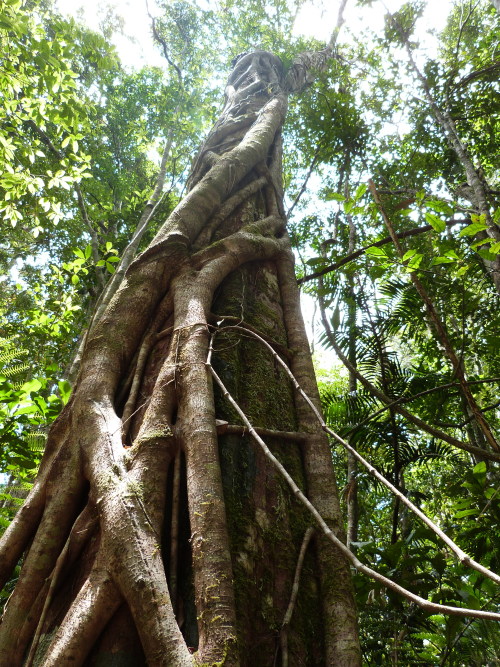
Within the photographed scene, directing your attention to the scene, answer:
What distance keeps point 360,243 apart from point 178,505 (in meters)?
5.52

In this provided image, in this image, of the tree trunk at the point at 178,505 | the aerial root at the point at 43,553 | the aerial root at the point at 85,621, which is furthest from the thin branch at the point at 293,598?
the aerial root at the point at 43,553

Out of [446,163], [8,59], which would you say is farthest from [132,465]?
[446,163]

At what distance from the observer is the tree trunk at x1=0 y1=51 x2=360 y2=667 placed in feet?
3.81

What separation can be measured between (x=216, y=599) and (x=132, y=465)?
20.4 inches

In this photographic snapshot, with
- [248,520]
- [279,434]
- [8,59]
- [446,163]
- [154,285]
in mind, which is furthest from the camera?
[446,163]

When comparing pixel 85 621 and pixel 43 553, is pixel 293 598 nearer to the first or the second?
pixel 85 621

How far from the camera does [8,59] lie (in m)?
3.54

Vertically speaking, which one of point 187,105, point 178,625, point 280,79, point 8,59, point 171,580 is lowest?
point 178,625

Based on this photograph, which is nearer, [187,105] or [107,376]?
[107,376]

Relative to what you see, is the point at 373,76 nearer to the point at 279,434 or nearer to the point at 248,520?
the point at 279,434

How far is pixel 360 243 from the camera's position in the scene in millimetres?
6285

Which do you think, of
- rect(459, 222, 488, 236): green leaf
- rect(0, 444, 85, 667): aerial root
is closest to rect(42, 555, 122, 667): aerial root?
rect(0, 444, 85, 667): aerial root

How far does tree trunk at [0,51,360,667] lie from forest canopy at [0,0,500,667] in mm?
678

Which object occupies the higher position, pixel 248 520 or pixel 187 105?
A: pixel 187 105
